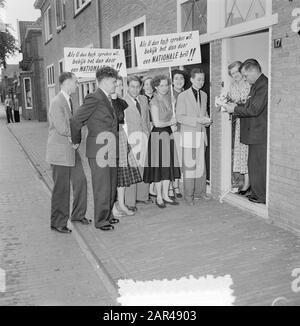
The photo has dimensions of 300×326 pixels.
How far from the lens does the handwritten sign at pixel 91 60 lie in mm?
7961

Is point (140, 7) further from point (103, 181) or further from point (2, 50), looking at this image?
point (2, 50)

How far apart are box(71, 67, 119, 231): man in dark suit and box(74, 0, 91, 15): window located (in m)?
9.46

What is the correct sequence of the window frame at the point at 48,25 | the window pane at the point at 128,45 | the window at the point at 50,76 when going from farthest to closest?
the window at the point at 50,76 → the window frame at the point at 48,25 → the window pane at the point at 128,45

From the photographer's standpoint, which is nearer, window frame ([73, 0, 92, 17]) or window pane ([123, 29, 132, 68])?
window pane ([123, 29, 132, 68])

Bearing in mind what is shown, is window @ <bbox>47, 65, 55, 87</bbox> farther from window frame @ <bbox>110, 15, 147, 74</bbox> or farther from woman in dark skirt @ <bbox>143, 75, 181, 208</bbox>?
woman in dark skirt @ <bbox>143, 75, 181, 208</bbox>

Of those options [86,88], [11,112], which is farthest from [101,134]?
[11,112]

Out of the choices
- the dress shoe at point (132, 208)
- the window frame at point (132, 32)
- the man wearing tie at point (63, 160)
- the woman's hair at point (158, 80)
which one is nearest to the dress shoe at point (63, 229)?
the man wearing tie at point (63, 160)

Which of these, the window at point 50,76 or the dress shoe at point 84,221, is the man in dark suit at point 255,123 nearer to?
the dress shoe at point 84,221

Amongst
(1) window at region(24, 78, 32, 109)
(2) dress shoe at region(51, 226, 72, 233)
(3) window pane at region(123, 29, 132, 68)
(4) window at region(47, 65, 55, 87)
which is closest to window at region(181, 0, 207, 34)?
(3) window pane at region(123, 29, 132, 68)

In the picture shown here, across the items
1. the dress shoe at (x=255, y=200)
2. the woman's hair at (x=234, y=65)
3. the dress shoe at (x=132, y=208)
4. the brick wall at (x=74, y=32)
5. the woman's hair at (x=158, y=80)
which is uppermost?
the brick wall at (x=74, y=32)

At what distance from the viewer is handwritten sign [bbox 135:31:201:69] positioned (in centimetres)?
641

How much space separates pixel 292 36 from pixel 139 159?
8.98 feet

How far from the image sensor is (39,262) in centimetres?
482

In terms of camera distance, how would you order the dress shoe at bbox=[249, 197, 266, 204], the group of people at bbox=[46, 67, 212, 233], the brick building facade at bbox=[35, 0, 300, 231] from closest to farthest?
the brick building facade at bbox=[35, 0, 300, 231]
the group of people at bbox=[46, 67, 212, 233]
the dress shoe at bbox=[249, 197, 266, 204]
